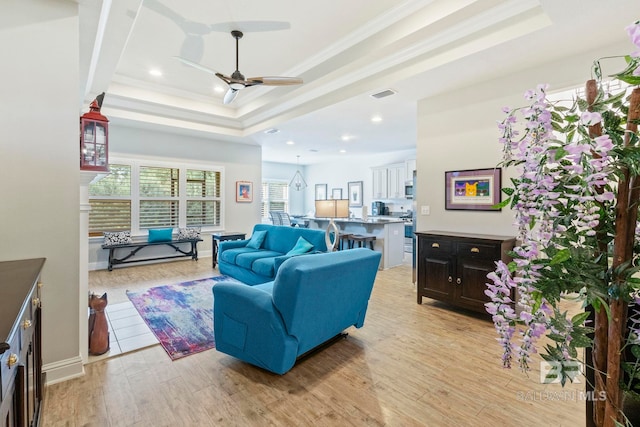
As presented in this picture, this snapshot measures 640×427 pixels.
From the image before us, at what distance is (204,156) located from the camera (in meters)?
7.14

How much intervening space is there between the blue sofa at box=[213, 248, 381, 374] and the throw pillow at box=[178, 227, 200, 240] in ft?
15.2

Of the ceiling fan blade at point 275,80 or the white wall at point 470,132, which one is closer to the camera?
the white wall at point 470,132

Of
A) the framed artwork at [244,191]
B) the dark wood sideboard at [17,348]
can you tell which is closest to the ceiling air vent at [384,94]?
the dark wood sideboard at [17,348]

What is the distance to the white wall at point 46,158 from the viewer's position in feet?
6.77

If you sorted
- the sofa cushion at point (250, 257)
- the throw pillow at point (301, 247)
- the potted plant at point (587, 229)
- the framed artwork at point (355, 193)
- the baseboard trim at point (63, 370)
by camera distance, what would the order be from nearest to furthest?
the potted plant at point (587, 229) < the baseboard trim at point (63, 370) < the throw pillow at point (301, 247) < the sofa cushion at point (250, 257) < the framed artwork at point (355, 193)

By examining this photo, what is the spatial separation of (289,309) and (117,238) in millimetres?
5217

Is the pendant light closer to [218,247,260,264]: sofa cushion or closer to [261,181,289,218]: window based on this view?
[261,181,289,218]: window

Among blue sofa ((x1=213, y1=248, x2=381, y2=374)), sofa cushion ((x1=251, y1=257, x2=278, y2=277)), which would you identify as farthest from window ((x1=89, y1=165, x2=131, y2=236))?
blue sofa ((x1=213, y1=248, x2=381, y2=374))

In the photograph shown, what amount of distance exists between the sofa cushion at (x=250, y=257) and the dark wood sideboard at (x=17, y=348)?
8.96ft

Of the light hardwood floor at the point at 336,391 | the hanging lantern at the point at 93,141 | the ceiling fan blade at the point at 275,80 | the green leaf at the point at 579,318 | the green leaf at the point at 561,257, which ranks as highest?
the ceiling fan blade at the point at 275,80

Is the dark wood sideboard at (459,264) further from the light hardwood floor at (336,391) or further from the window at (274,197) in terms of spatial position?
the window at (274,197)

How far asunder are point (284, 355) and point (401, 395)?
84 cm

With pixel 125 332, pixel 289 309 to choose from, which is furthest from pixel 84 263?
pixel 289 309

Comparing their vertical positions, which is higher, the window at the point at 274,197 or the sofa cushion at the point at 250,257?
the window at the point at 274,197
